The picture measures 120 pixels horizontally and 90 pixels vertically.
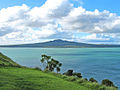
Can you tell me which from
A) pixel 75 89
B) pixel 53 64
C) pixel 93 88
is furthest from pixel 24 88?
pixel 53 64

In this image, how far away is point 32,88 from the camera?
15133 mm

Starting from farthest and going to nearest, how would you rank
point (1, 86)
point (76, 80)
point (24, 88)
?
point (76, 80) < point (24, 88) < point (1, 86)

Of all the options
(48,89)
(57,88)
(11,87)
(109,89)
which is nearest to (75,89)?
(57,88)

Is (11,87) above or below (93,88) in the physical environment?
above

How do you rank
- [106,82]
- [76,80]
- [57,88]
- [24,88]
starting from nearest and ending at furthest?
[24,88] < [57,88] < [76,80] < [106,82]

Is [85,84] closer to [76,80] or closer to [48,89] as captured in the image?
[76,80]

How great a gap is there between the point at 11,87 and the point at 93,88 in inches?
446

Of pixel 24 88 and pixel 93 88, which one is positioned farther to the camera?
pixel 93 88

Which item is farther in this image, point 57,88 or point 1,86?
point 57,88

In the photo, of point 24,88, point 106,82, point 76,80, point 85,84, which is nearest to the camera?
point 24,88

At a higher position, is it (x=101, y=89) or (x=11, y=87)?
(x=11, y=87)

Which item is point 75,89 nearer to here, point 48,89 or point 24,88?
point 48,89

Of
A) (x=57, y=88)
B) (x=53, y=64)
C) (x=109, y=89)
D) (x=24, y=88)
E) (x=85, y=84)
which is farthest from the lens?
(x=53, y=64)

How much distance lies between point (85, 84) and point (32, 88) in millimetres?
9314
